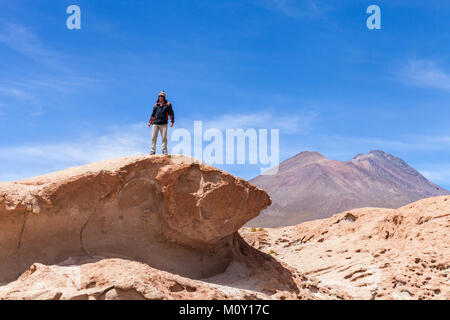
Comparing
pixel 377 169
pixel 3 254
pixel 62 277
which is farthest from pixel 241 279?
pixel 377 169

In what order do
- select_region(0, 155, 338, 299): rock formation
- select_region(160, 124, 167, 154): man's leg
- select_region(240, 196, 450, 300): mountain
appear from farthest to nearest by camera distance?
select_region(240, 196, 450, 300): mountain, select_region(160, 124, 167, 154): man's leg, select_region(0, 155, 338, 299): rock formation

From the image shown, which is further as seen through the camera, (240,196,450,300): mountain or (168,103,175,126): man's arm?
(240,196,450,300): mountain

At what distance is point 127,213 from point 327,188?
12437cm

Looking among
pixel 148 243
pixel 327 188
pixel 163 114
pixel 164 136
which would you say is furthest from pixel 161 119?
pixel 327 188

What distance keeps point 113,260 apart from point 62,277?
3.43 feet

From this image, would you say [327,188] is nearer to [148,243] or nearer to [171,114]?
[171,114]

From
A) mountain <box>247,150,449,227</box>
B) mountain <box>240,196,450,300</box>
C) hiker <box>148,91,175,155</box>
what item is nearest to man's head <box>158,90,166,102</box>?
hiker <box>148,91,175,155</box>

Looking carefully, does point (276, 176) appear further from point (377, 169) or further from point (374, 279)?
point (374, 279)

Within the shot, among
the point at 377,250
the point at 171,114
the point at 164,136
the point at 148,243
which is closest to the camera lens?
the point at 148,243

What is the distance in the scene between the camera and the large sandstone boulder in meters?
10.7

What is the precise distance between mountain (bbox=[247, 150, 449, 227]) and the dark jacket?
77.2m

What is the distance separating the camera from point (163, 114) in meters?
12.6

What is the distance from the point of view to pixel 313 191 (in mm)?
131125

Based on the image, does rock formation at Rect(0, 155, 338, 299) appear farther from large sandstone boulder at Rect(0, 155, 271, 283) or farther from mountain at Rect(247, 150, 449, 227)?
mountain at Rect(247, 150, 449, 227)
